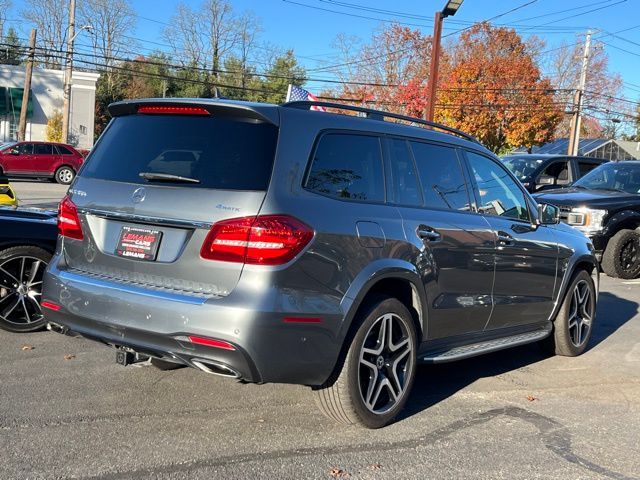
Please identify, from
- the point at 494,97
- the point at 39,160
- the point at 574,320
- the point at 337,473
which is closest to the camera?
the point at 337,473

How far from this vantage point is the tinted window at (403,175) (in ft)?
14.4

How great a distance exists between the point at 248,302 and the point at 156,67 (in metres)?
55.8

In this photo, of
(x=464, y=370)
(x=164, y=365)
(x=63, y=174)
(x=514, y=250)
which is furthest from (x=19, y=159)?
(x=514, y=250)

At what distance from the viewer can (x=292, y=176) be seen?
12.1 ft

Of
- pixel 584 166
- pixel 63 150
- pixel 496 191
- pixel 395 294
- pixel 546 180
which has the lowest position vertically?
pixel 395 294

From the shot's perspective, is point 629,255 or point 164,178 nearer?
point 164,178

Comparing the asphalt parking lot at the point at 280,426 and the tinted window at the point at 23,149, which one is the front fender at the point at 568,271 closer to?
the asphalt parking lot at the point at 280,426

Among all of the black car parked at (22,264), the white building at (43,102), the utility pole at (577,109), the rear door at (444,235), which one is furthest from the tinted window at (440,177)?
the white building at (43,102)

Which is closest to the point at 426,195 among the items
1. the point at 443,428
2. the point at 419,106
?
the point at 443,428

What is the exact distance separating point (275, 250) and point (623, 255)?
30.2 feet

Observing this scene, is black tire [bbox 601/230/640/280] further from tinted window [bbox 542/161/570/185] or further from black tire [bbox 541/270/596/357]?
black tire [bbox 541/270/596/357]

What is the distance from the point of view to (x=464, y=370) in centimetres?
573

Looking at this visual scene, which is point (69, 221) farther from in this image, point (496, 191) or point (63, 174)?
point (63, 174)

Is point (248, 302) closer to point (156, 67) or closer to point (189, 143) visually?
point (189, 143)
